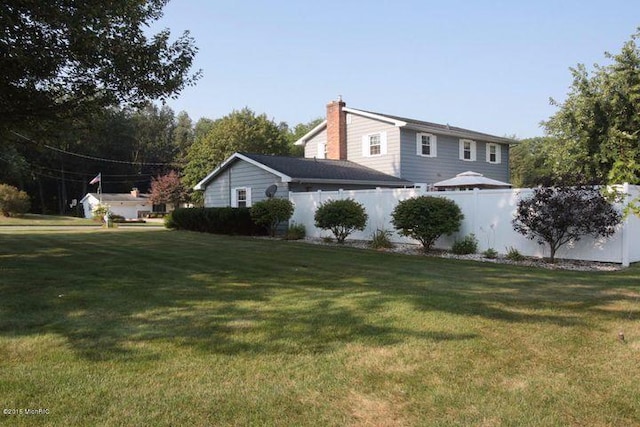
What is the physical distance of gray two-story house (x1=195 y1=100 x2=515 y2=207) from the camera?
1973 centimetres

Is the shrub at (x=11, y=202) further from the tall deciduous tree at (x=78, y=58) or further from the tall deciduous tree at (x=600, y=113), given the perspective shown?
the tall deciduous tree at (x=600, y=113)

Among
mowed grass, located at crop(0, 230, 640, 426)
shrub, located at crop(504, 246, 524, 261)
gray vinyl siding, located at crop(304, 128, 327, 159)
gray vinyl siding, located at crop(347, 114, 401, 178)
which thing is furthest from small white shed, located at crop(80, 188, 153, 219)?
shrub, located at crop(504, 246, 524, 261)

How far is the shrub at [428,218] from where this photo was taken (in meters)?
12.5

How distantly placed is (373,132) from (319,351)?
19661mm

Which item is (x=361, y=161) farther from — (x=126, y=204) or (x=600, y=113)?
(x=126, y=204)

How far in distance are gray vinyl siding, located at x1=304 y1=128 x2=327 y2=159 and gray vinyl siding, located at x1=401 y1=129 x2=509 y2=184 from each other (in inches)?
222

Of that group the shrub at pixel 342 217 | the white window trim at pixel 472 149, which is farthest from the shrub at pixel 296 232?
the white window trim at pixel 472 149

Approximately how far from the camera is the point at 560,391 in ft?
11.5

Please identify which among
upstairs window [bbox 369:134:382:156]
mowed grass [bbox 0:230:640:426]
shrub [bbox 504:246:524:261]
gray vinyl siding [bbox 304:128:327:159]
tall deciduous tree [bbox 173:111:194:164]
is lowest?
mowed grass [bbox 0:230:640:426]

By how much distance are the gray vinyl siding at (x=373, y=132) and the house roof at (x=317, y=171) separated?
44 centimetres

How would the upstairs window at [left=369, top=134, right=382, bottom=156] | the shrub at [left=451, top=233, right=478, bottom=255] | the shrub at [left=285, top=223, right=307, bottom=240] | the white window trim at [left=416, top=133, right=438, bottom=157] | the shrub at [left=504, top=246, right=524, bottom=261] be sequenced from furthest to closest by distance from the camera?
the upstairs window at [left=369, top=134, right=382, bottom=156] → the white window trim at [left=416, top=133, right=438, bottom=157] → the shrub at [left=285, top=223, right=307, bottom=240] → the shrub at [left=451, top=233, right=478, bottom=255] → the shrub at [left=504, top=246, right=524, bottom=261]

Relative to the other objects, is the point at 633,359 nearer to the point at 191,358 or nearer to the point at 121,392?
the point at 191,358

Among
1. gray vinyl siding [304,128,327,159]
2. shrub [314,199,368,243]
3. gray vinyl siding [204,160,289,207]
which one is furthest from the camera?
gray vinyl siding [304,128,327,159]

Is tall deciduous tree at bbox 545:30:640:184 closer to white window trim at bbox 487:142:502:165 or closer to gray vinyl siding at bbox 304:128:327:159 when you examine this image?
white window trim at bbox 487:142:502:165
